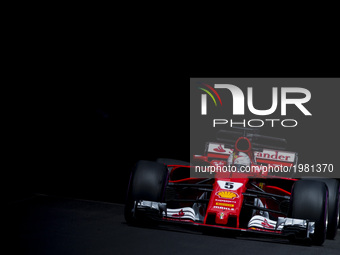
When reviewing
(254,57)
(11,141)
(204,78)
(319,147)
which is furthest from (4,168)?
(319,147)

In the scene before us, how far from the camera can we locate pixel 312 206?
5.89 m

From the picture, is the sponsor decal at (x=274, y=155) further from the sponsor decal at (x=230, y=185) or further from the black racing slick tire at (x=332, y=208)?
the sponsor decal at (x=230, y=185)

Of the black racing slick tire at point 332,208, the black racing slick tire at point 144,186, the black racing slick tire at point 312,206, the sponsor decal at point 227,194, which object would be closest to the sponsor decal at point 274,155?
the black racing slick tire at point 332,208

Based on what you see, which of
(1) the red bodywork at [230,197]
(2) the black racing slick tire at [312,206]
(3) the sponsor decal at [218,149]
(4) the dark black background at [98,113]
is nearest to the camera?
(2) the black racing slick tire at [312,206]

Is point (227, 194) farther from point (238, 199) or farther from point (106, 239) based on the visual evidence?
point (106, 239)

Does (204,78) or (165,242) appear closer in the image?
(165,242)

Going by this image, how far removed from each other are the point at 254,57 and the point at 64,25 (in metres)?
3.26

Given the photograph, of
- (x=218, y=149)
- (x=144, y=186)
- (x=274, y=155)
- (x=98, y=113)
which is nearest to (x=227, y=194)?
(x=144, y=186)

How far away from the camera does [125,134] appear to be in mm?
10469

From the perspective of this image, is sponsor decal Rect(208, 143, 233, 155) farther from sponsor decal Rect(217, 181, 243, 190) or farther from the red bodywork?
sponsor decal Rect(217, 181, 243, 190)

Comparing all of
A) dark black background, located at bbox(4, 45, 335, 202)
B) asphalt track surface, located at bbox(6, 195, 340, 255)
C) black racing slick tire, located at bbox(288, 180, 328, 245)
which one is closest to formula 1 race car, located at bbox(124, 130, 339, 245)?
black racing slick tire, located at bbox(288, 180, 328, 245)

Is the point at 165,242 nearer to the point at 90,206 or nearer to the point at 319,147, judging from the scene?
the point at 90,206

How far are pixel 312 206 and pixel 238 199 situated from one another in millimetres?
765

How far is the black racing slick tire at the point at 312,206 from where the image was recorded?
588 centimetres
